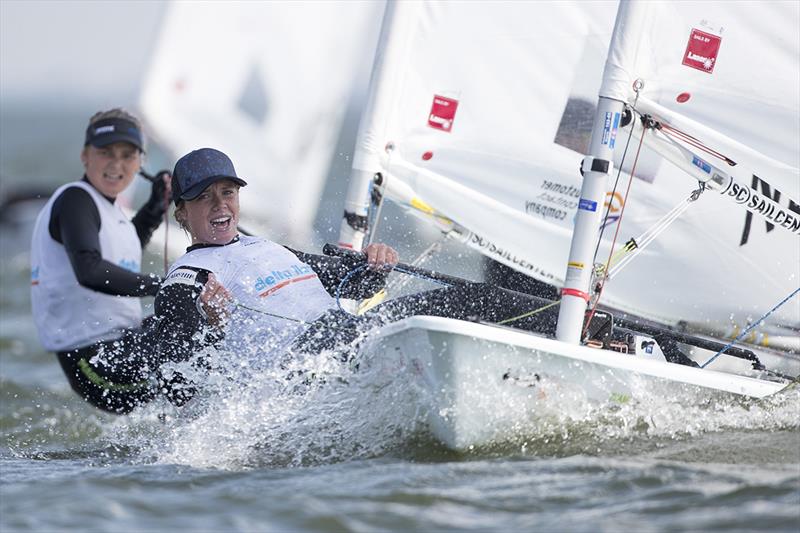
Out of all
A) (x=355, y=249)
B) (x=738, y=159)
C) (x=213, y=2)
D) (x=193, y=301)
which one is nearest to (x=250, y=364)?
(x=193, y=301)

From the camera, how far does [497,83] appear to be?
468 cm

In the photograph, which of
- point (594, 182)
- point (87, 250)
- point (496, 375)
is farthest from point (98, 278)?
point (594, 182)

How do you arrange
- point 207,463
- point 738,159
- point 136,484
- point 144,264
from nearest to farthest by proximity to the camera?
point 136,484, point 207,463, point 738,159, point 144,264

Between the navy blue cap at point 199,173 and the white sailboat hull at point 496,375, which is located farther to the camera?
the navy blue cap at point 199,173

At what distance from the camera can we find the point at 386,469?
3.04m

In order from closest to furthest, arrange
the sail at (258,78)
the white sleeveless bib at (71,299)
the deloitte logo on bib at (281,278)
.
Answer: the deloitte logo on bib at (281,278)
the white sleeveless bib at (71,299)
the sail at (258,78)

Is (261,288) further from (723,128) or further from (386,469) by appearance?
(723,128)

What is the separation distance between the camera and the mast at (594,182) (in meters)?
3.32

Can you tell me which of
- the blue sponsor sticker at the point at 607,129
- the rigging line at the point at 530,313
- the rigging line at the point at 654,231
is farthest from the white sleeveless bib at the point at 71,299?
the blue sponsor sticker at the point at 607,129

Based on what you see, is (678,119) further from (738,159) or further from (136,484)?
(136,484)

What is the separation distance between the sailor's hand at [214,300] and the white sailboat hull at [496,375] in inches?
16.5

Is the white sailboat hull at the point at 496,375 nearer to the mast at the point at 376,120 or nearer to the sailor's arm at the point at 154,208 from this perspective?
the mast at the point at 376,120

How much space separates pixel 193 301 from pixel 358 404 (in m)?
0.55

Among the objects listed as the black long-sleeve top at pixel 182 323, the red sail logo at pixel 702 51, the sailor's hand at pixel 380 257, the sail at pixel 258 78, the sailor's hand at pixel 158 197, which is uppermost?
the red sail logo at pixel 702 51
